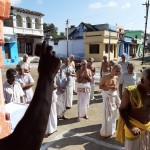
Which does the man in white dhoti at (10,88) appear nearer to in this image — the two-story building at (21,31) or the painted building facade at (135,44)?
the two-story building at (21,31)

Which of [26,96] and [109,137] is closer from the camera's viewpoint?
[109,137]

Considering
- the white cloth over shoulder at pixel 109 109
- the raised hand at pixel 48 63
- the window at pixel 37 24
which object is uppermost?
the window at pixel 37 24

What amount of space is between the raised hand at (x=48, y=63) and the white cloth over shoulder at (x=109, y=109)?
4.57 metres

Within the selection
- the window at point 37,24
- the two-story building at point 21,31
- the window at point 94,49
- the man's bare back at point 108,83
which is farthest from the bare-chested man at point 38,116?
the window at point 37,24

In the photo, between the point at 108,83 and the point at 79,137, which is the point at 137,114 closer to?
the point at 108,83

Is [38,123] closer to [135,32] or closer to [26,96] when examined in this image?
[26,96]

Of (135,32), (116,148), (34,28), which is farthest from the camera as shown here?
(135,32)

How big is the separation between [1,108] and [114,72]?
3873mm

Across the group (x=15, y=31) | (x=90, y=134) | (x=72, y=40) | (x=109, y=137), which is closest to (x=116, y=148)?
(x=109, y=137)

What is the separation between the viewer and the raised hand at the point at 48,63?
3.82ft

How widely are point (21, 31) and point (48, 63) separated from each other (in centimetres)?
3053

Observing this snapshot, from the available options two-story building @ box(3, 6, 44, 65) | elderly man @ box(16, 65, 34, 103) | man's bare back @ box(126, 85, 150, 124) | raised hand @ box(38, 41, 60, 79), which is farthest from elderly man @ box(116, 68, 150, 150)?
two-story building @ box(3, 6, 44, 65)

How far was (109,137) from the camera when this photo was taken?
583 cm

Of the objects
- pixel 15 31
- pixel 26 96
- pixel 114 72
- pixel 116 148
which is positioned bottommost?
pixel 116 148
